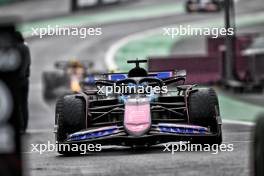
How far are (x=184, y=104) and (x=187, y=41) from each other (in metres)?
33.0

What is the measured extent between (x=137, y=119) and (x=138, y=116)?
59mm

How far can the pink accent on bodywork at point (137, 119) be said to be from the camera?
445 inches

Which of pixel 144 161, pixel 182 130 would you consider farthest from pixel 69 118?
pixel 144 161

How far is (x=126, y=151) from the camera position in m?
11.9

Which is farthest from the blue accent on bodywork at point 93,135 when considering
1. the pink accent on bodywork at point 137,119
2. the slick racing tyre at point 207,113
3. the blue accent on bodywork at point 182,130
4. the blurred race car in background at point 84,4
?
the blurred race car in background at point 84,4

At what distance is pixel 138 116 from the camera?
11.4m

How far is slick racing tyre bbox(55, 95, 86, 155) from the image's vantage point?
1176 cm

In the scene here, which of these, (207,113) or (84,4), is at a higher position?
(84,4)

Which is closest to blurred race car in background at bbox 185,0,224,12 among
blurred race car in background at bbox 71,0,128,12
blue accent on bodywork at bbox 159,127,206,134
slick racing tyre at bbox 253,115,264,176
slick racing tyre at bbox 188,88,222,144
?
blurred race car in background at bbox 71,0,128,12

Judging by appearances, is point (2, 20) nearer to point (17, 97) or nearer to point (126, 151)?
point (17, 97)

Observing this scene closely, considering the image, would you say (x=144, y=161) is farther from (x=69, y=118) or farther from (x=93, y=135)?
(x=69, y=118)

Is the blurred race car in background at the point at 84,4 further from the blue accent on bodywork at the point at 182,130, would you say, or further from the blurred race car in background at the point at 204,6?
the blue accent on bodywork at the point at 182,130

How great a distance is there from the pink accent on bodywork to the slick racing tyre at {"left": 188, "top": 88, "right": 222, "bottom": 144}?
23.2 inches

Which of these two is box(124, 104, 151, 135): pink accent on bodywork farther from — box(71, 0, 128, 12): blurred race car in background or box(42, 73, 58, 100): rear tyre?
box(71, 0, 128, 12): blurred race car in background
